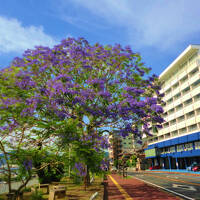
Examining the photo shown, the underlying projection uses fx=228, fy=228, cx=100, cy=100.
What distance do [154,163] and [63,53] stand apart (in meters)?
60.1

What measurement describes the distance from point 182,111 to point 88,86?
129 ft

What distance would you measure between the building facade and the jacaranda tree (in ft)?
99.3

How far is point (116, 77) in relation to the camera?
16891 mm

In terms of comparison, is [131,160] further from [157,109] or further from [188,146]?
[157,109]

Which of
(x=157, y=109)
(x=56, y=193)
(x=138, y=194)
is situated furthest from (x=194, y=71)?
(x=56, y=193)

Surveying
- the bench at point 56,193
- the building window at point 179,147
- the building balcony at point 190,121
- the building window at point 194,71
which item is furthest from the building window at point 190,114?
the bench at point 56,193

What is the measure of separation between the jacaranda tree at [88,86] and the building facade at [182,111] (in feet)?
99.3

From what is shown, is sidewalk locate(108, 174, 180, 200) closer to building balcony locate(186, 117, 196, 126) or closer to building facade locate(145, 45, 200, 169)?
building facade locate(145, 45, 200, 169)

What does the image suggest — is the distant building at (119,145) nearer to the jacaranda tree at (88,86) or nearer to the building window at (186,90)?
the jacaranda tree at (88,86)

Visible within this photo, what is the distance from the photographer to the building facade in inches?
1768

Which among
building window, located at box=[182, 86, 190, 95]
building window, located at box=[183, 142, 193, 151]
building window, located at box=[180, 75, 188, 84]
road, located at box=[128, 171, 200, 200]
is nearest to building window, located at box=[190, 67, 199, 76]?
building window, located at box=[180, 75, 188, 84]

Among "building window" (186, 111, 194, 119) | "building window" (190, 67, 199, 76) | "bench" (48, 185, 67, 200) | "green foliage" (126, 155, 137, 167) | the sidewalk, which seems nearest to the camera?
"bench" (48, 185, 67, 200)

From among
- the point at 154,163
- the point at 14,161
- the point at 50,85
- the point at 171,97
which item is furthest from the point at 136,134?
the point at 154,163

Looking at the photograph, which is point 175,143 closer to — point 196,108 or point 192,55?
point 196,108
